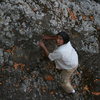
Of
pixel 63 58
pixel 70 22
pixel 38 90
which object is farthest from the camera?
pixel 70 22

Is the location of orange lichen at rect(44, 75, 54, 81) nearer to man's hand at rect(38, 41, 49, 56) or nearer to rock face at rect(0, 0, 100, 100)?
rock face at rect(0, 0, 100, 100)

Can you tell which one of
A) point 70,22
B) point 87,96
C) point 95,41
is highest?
point 70,22

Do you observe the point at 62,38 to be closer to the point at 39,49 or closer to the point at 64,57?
the point at 64,57

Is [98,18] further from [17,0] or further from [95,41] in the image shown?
[17,0]

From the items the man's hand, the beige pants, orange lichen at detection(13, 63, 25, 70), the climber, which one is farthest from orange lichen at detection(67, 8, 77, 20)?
orange lichen at detection(13, 63, 25, 70)

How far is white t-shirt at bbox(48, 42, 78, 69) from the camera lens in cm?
554

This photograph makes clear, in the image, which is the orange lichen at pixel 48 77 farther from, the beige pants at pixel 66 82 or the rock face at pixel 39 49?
the beige pants at pixel 66 82

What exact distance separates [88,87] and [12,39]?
2471 millimetres

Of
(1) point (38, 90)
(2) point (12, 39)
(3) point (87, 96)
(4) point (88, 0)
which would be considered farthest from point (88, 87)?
(4) point (88, 0)

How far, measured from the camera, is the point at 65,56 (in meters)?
5.58

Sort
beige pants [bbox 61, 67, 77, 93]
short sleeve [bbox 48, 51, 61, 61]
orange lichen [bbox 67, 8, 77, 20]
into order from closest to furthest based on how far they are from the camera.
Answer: short sleeve [bbox 48, 51, 61, 61] < beige pants [bbox 61, 67, 77, 93] < orange lichen [bbox 67, 8, 77, 20]

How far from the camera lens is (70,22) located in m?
7.28

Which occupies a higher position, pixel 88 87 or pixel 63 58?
pixel 63 58

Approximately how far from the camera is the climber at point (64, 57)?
552 centimetres
